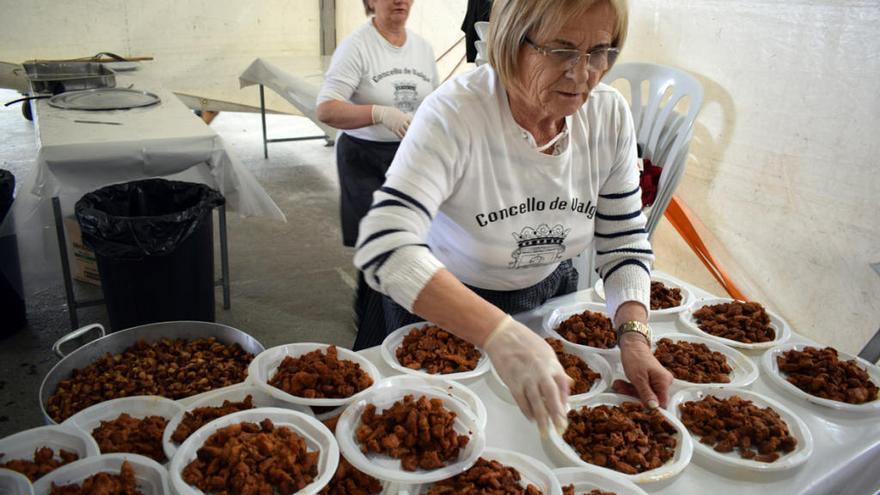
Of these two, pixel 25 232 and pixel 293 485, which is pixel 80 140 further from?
pixel 293 485

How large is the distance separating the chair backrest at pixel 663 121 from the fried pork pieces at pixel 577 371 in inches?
47.6

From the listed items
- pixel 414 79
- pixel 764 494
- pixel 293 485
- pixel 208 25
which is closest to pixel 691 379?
pixel 764 494

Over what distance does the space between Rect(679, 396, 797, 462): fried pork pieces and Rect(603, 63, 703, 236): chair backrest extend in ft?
4.23

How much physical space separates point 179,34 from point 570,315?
273 inches

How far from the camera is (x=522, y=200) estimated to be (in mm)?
1428

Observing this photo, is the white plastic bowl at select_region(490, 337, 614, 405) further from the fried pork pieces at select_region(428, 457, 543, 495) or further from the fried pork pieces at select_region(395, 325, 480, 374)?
the fried pork pieces at select_region(428, 457, 543, 495)

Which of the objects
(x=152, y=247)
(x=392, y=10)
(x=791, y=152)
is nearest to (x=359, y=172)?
(x=392, y=10)

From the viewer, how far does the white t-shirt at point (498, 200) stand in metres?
1.18

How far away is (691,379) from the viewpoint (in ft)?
4.63

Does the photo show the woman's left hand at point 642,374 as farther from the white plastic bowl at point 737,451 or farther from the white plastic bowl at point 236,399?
the white plastic bowl at point 236,399

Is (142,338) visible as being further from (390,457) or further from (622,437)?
(622,437)

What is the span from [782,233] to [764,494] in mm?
1966

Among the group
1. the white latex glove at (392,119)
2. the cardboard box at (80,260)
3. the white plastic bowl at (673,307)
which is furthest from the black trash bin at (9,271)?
the white plastic bowl at (673,307)

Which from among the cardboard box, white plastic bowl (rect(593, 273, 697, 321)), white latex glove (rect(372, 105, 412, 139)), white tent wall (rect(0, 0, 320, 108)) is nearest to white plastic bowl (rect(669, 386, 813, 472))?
white plastic bowl (rect(593, 273, 697, 321))
